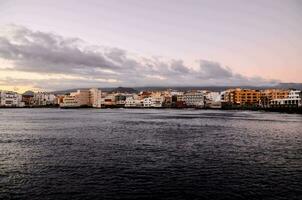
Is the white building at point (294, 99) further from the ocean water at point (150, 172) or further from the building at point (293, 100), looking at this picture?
the ocean water at point (150, 172)

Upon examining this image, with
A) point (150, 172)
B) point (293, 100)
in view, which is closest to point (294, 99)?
point (293, 100)

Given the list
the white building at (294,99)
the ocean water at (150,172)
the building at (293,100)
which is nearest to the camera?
the ocean water at (150,172)

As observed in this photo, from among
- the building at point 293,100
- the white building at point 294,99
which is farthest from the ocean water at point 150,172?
the building at point 293,100

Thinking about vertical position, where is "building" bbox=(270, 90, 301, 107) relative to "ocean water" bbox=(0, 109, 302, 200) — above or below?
above

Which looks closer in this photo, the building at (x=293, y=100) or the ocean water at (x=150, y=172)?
the ocean water at (x=150, y=172)

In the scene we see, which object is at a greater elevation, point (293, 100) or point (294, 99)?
point (294, 99)

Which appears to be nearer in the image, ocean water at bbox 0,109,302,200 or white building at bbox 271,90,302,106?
ocean water at bbox 0,109,302,200

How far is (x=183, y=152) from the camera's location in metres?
31.5

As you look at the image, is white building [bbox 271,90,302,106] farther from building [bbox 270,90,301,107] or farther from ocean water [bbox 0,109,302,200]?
ocean water [bbox 0,109,302,200]

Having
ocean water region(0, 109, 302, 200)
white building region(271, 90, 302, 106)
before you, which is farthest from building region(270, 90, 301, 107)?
ocean water region(0, 109, 302, 200)

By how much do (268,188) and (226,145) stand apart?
1757 cm

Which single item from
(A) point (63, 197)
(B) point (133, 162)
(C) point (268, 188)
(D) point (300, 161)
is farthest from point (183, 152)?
(A) point (63, 197)

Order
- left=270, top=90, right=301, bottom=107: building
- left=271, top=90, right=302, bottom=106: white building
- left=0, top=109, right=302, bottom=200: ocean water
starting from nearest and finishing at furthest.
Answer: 1. left=0, top=109, right=302, bottom=200: ocean water
2. left=271, top=90, right=302, bottom=106: white building
3. left=270, top=90, right=301, bottom=107: building

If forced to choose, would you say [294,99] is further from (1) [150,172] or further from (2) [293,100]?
(1) [150,172]
